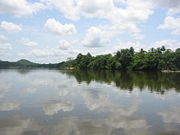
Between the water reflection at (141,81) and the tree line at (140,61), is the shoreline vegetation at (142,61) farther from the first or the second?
the water reflection at (141,81)

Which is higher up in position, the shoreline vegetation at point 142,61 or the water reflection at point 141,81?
the shoreline vegetation at point 142,61

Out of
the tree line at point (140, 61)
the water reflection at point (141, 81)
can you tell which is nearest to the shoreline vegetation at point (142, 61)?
the tree line at point (140, 61)

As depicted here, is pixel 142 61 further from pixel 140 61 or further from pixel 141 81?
pixel 141 81

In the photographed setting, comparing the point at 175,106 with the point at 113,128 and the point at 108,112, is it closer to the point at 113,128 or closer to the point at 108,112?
the point at 108,112

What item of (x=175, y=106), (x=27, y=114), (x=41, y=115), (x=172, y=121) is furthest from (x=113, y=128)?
(x=175, y=106)

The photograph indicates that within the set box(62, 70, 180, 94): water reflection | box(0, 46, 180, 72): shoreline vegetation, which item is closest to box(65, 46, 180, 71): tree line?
box(0, 46, 180, 72): shoreline vegetation

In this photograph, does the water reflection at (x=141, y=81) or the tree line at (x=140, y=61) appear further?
the tree line at (x=140, y=61)

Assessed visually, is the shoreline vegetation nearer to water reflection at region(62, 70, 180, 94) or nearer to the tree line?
the tree line

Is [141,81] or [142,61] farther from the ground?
[142,61]

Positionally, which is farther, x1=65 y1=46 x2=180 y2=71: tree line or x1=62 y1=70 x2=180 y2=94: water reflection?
x1=65 y1=46 x2=180 y2=71: tree line

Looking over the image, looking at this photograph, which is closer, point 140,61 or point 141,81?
point 141,81

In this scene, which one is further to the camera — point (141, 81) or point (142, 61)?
point (142, 61)

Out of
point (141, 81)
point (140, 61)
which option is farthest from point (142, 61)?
point (141, 81)

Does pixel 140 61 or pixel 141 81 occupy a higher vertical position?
pixel 140 61
